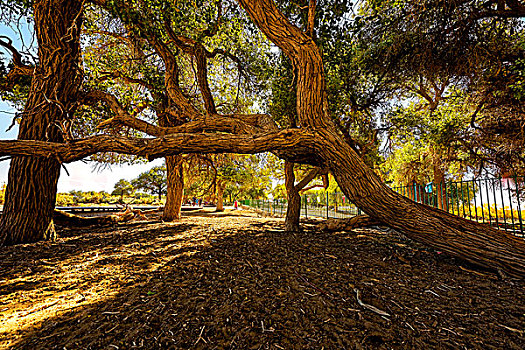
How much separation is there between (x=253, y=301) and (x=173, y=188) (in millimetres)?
6955

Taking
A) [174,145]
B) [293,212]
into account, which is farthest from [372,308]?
[293,212]

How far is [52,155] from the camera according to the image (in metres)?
3.88

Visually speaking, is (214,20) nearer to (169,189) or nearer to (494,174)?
(169,189)

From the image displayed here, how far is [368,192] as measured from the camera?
3537 millimetres

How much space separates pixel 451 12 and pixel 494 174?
800cm

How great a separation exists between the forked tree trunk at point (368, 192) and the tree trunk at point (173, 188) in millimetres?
5713

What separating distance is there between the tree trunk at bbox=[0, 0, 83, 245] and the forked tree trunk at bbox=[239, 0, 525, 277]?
411 centimetres

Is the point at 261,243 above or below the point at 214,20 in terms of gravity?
below

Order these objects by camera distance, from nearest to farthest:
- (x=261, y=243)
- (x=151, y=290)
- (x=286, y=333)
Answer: (x=286, y=333), (x=151, y=290), (x=261, y=243)

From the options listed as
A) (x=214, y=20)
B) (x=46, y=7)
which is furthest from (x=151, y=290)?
(x=46, y=7)

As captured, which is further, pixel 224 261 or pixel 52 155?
pixel 52 155

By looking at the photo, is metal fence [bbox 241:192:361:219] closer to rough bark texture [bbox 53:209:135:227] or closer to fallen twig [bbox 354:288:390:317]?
rough bark texture [bbox 53:209:135:227]

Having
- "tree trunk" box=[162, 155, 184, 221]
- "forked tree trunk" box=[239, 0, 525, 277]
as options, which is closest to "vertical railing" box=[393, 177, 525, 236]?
"forked tree trunk" box=[239, 0, 525, 277]

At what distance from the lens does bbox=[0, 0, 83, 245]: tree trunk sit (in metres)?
4.30
